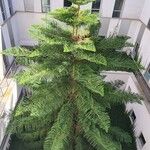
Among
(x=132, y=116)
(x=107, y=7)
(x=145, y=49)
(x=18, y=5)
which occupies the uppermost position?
(x=107, y=7)

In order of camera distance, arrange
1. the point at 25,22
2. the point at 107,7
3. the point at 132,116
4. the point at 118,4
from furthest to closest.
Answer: the point at 25,22 < the point at 132,116 < the point at 118,4 < the point at 107,7

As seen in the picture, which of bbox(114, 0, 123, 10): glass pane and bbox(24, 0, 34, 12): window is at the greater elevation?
bbox(114, 0, 123, 10): glass pane

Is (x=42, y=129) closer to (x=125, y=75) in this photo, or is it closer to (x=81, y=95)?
(x=81, y=95)

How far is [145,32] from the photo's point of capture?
56.5ft

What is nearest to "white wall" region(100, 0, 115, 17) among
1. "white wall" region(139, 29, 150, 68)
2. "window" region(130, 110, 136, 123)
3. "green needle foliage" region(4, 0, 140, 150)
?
"white wall" region(139, 29, 150, 68)

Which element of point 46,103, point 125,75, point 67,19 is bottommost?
point 125,75

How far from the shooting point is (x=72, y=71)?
379 inches

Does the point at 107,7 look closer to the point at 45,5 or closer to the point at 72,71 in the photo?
the point at 45,5

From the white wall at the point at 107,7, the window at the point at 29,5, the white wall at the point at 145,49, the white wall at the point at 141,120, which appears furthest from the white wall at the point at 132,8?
the window at the point at 29,5

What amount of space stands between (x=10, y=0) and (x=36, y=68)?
9.99 m

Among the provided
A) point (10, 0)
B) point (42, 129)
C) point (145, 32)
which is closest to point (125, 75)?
point (145, 32)

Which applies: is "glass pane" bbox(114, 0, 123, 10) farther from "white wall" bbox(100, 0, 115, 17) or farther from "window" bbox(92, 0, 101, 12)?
"window" bbox(92, 0, 101, 12)

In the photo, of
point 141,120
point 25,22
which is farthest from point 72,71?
point 25,22

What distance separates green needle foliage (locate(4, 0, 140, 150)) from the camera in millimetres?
8922
